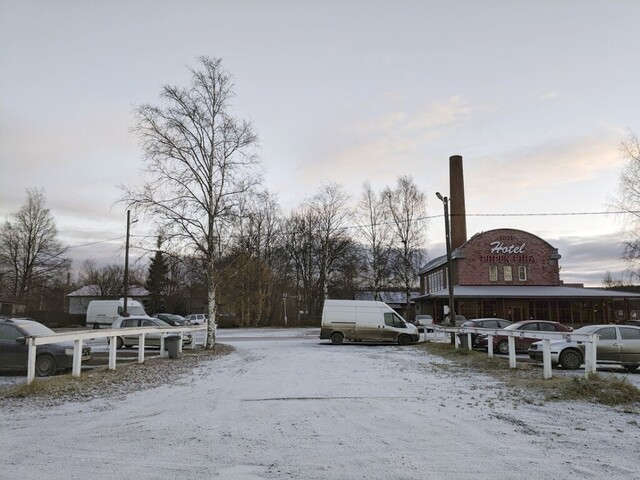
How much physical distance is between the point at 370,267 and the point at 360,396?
49837 millimetres

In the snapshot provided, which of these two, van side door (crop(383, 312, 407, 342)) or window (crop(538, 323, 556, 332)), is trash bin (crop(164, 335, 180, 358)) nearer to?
van side door (crop(383, 312, 407, 342))

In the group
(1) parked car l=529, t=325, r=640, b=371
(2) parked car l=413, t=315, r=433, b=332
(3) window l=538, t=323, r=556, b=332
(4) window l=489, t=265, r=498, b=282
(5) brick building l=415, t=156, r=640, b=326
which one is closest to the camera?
(1) parked car l=529, t=325, r=640, b=371

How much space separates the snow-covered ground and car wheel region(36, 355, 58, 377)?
467 cm

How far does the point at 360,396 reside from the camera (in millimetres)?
9867

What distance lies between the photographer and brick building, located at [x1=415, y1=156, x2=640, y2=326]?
48.2m

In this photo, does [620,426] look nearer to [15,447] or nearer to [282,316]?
[15,447]

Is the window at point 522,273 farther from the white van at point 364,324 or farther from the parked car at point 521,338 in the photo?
the parked car at point 521,338

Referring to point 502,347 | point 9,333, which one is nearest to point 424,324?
point 502,347

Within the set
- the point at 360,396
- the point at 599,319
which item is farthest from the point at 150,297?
the point at 360,396

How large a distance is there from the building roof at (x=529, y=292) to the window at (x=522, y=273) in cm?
108

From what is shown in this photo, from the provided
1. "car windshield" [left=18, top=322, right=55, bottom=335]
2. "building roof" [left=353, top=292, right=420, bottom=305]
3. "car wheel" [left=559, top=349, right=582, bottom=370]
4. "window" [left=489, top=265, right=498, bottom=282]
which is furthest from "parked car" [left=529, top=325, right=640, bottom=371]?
"building roof" [left=353, top=292, right=420, bottom=305]

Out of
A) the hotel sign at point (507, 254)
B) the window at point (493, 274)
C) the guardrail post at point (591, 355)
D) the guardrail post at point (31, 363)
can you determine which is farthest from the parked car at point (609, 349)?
the hotel sign at point (507, 254)

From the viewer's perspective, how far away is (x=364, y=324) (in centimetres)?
2744

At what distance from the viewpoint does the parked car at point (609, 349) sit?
15.8 m
